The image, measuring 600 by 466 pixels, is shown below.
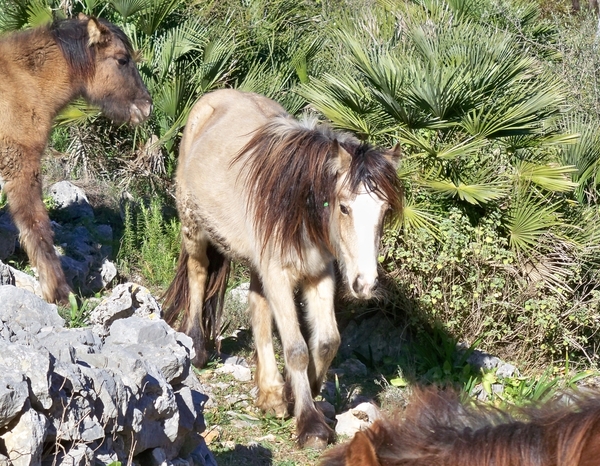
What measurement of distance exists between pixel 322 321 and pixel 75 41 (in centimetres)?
405

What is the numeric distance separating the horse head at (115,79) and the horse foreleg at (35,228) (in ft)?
3.84

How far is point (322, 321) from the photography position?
5832 mm

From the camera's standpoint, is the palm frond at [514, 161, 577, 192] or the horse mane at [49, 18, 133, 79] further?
the horse mane at [49, 18, 133, 79]

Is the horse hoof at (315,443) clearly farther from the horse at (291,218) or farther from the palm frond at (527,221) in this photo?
the palm frond at (527,221)

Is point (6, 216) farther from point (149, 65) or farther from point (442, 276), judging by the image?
point (442, 276)

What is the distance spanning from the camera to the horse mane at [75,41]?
815cm

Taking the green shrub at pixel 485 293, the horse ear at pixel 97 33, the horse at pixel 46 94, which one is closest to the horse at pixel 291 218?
the green shrub at pixel 485 293

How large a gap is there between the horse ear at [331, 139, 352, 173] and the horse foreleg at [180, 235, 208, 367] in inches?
88.3

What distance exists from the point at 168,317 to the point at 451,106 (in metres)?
3.00

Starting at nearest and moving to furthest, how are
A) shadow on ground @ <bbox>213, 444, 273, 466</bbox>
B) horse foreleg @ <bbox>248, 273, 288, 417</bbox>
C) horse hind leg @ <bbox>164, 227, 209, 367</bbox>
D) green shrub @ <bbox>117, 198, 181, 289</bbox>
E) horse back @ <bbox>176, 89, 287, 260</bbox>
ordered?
shadow on ground @ <bbox>213, 444, 273, 466</bbox> → horse foreleg @ <bbox>248, 273, 288, 417</bbox> → horse back @ <bbox>176, 89, 287, 260</bbox> → horse hind leg @ <bbox>164, 227, 209, 367</bbox> → green shrub @ <bbox>117, 198, 181, 289</bbox>

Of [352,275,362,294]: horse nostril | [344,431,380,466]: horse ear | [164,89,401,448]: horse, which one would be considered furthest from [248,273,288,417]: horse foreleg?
[344,431,380,466]: horse ear

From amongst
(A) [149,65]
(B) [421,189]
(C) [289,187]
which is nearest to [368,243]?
(C) [289,187]

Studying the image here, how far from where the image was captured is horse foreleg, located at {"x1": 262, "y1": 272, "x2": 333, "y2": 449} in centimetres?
550

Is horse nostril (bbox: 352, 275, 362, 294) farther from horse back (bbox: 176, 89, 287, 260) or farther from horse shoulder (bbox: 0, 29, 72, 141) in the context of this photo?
horse shoulder (bbox: 0, 29, 72, 141)
